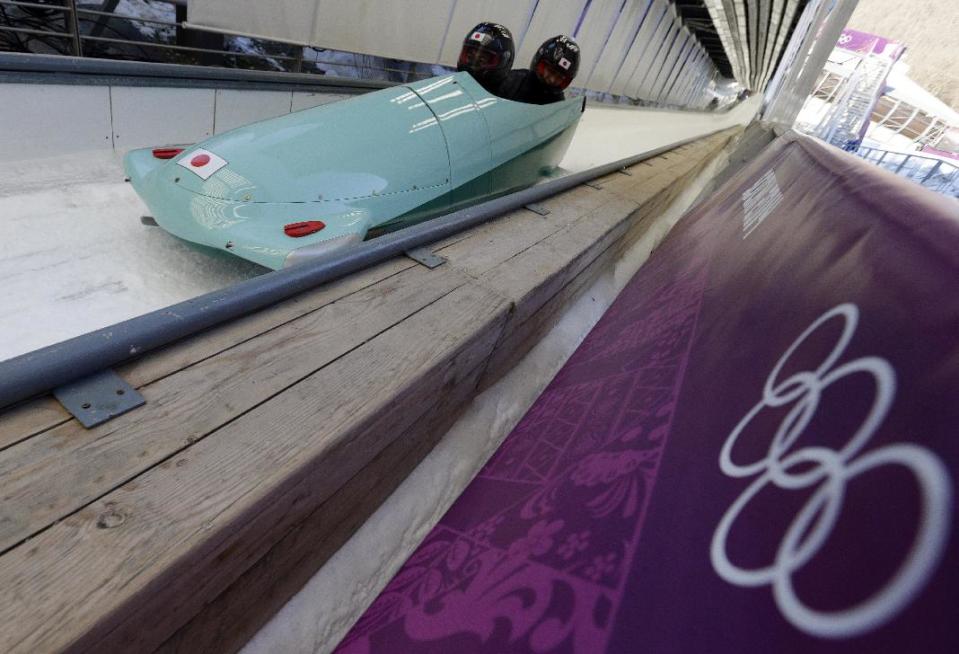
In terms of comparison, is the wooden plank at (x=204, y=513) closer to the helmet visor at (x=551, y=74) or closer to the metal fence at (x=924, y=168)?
the helmet visor at (x=551, y=74)

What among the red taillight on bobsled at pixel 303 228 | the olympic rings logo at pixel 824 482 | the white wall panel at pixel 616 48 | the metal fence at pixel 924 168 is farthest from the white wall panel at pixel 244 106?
the white wall panel at pixel 616 48

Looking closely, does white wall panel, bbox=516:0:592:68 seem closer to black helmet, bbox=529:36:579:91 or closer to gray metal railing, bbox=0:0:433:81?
gray metal railing, bbox=0:0:433:81

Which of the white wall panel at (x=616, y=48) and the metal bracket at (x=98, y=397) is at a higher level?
the white wall panel at (x=616, y=48)

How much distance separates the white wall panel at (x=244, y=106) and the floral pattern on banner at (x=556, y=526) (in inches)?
127

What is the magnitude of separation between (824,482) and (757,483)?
9 cm

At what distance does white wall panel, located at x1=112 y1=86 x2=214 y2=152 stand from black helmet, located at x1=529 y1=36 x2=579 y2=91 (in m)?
2.22

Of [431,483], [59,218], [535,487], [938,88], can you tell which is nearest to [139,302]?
[59,218]

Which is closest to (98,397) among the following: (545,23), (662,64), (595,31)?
(545,23)

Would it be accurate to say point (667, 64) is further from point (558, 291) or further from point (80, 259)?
point (80, 259)

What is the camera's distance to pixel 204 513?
2.37 ft

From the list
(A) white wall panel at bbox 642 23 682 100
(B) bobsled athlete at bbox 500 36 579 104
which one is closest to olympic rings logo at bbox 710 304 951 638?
(B) bobsled athlete at bbox 500 36 579 104

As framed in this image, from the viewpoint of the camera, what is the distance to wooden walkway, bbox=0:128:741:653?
628 millimetres

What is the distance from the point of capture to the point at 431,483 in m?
1.42

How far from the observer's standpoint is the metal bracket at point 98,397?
82 cm
